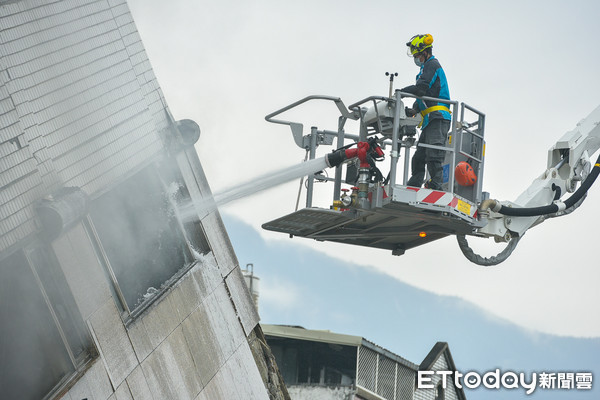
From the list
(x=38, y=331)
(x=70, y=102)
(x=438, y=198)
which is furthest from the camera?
(x=438, y=198)

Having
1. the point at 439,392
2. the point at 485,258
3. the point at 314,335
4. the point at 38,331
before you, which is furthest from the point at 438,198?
the point at 439,392

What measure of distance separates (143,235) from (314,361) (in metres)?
11.8

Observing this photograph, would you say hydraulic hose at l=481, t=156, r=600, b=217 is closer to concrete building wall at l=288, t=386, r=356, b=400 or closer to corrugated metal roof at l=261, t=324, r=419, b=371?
corrugated metal roof at l=261, t=324, r=419, b=371

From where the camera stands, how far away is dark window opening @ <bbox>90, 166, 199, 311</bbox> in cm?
913

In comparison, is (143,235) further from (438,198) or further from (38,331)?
(438,198)

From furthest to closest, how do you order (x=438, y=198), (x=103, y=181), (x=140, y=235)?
(x=438, y=198) → (x=140, y=235) → (x=103, y=181)

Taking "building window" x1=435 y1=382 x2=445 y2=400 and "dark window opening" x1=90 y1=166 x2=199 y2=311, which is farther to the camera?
"building window" x1=435 y1=382 x2=445 y2=400

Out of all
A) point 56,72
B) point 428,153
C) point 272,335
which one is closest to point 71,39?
point 56,72

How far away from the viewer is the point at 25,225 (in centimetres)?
759

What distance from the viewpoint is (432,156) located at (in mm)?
10883

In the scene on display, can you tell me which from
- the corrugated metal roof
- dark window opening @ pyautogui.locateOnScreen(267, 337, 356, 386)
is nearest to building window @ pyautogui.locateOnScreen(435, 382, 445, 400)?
the corrugated metal roof

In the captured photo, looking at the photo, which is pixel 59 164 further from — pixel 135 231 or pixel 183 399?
pixel 183 399

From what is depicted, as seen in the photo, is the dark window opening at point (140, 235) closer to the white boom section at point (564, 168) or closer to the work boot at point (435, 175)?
the work boot at point (435, 175)

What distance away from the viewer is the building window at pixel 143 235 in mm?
9078
